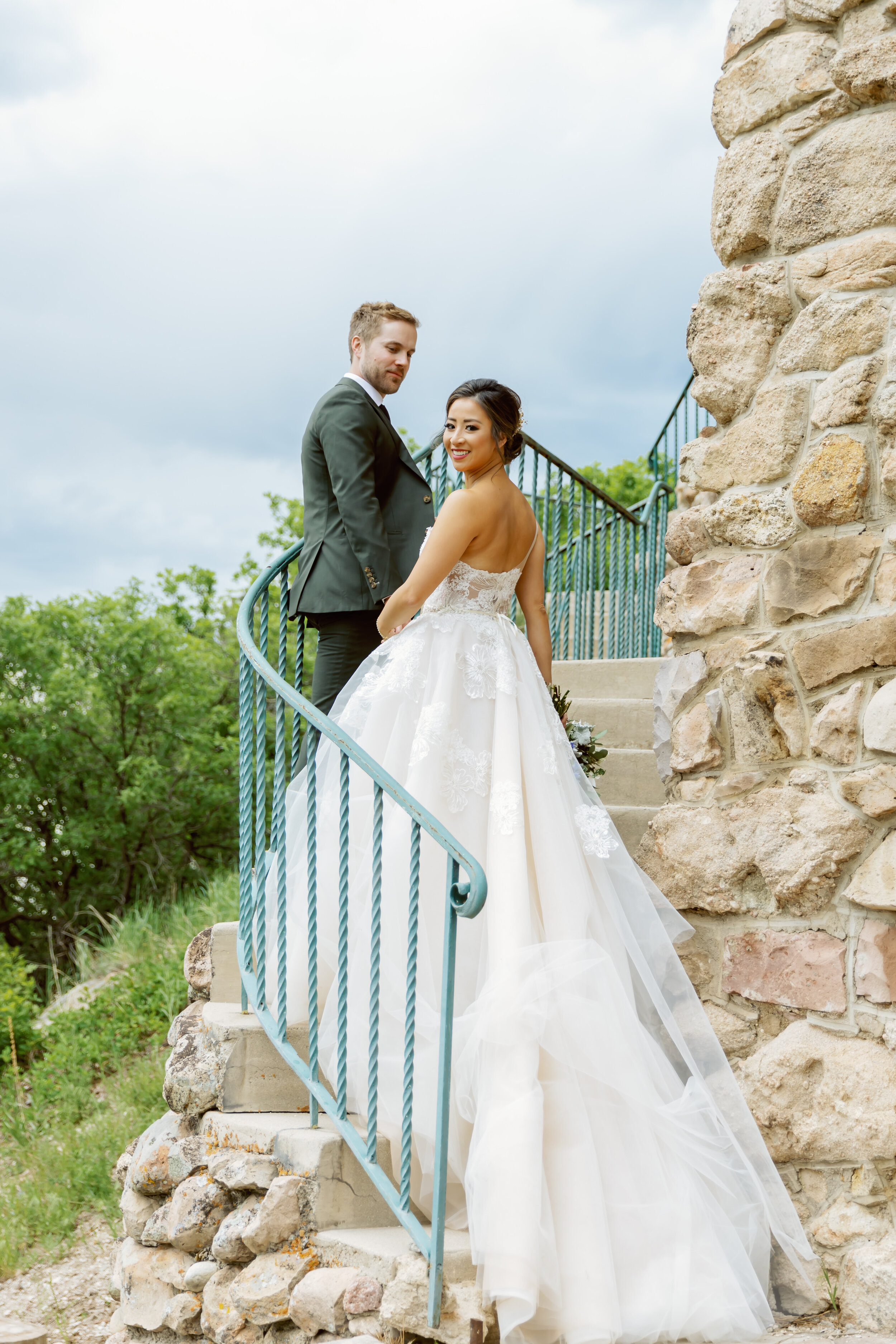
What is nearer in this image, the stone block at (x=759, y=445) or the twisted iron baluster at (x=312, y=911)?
the twisted iron baluster at (x=312, y=911)

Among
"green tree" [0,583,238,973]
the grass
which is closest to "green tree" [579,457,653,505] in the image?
"green tree" [0,583,238,973]

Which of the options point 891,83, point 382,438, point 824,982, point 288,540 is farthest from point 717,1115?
point 288,540

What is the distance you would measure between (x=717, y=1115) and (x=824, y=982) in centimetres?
41

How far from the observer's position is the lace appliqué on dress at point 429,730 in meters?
2.81

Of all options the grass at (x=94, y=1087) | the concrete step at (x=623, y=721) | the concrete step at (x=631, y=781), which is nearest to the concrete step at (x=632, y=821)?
the concrete step at (x=631, y=781)

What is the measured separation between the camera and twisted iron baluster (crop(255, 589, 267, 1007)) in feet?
9.66

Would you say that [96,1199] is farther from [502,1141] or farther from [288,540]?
[288,540]

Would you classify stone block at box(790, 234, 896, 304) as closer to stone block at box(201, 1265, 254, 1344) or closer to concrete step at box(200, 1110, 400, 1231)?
concrete step at box(200, 1110, 400, 1231)

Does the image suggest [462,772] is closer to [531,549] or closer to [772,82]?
[531,549]

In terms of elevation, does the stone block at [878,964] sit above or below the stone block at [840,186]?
below

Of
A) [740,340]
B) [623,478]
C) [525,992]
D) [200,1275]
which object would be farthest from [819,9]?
[623,478]

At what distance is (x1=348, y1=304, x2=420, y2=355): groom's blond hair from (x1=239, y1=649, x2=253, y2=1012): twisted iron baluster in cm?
118

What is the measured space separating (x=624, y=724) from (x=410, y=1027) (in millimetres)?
2087

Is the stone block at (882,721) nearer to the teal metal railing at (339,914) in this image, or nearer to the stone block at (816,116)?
the teal metal railing at (339,914)
